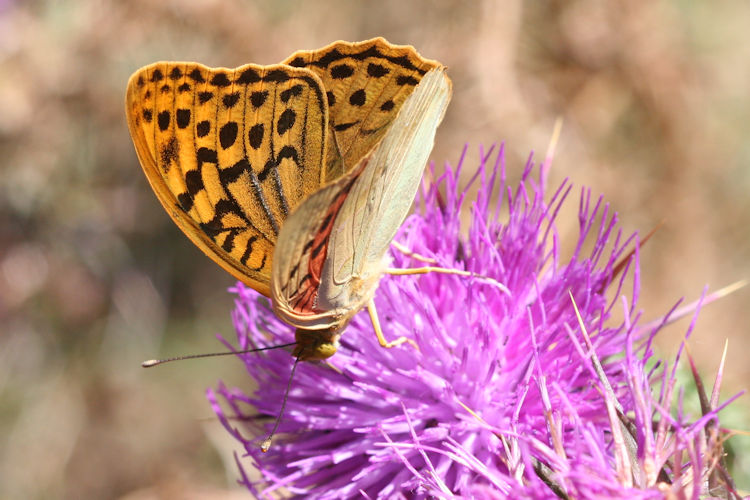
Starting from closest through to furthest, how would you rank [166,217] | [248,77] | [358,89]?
[248,77]
[358,89]
[166,217]

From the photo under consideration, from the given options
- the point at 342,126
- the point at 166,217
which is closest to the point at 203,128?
the point at 342,126

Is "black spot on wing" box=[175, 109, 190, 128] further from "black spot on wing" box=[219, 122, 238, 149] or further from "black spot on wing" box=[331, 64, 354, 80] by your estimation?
"black spot on wing" box=[331, 64, 354, 80]

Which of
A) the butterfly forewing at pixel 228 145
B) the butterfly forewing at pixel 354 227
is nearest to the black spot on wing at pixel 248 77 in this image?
the butterfly forewing at pixel 228 145

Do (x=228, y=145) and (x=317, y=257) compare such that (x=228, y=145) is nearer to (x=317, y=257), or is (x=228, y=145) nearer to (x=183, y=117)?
(x=183, y=117)

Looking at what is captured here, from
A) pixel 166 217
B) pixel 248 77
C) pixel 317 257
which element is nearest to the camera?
pixel 317 257

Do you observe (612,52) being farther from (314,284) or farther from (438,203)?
(314,284)

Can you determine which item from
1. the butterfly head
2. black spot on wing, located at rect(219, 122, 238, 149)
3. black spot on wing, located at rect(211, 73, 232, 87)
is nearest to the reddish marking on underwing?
the butterfly head
